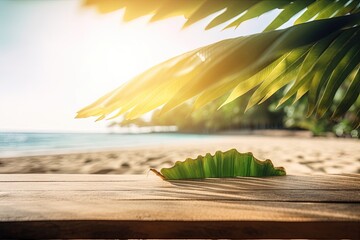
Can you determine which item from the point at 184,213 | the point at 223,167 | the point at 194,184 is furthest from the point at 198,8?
the point at 223,167

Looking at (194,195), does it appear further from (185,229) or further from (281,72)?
(281,72)

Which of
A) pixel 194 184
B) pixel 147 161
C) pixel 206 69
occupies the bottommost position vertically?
pixel 147 161

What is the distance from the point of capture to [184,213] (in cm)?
54

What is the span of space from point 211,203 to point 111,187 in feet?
1.14

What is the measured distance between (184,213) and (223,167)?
1.69 ft

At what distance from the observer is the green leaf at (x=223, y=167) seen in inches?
39.5

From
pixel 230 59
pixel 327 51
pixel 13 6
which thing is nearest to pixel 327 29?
pixel 230 59

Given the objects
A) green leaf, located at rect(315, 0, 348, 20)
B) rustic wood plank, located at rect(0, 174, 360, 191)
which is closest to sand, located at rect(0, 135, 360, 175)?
rustic wood plank, located at rect(0, 174, 360, 191)

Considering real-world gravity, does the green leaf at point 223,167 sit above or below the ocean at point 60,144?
above

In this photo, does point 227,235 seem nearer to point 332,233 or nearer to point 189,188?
point 332,233

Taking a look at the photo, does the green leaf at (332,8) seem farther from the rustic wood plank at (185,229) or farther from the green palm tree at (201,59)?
the rustic wood plank at (185,229)

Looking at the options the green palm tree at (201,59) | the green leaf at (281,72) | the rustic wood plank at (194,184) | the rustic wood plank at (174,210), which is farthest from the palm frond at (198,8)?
the rustic wood plank at (194,184)

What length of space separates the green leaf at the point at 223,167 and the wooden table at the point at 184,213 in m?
0.22

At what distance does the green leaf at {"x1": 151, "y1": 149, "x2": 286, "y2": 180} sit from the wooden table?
22 cm
